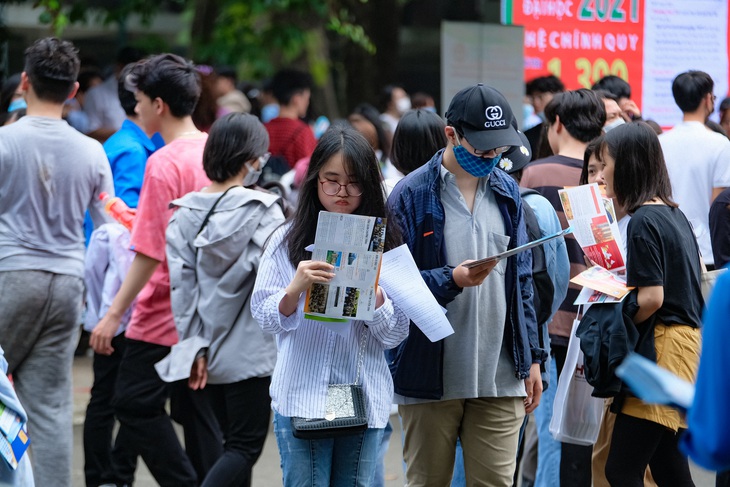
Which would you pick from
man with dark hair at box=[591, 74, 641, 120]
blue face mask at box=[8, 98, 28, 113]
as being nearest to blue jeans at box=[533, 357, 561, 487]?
man with dark hair at box=[591, 74, 641, 120]

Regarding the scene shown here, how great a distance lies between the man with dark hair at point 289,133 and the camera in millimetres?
9766

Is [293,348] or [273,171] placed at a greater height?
[273,171]

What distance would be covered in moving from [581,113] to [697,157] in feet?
5.37

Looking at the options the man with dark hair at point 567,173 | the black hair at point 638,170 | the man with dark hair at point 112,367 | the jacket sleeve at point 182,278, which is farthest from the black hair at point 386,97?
the black hair at point 638,170

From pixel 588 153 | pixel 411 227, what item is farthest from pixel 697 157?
pixel 411 227

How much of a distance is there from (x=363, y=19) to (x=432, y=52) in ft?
9.78

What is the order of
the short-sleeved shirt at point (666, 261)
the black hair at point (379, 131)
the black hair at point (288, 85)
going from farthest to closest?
the black hair at point (288, 85) → the black hair at point (379, 131) → the short-sleeved shirt at point (666, 261)

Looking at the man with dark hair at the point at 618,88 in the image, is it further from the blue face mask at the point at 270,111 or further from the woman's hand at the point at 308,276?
the blue face mask at the point at 270,111

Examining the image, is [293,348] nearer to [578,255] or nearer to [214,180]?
[214,180]

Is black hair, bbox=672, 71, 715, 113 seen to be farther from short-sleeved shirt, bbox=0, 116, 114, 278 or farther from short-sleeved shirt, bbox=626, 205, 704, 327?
short-sleeved shirt, bbox=0, 116, 114, 278

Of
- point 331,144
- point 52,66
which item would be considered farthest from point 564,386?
point 52,66

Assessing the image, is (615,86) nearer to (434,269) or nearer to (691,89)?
(691,89)

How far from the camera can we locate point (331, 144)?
3842mm

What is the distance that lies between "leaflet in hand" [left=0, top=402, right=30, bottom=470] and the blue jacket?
4.62ft
